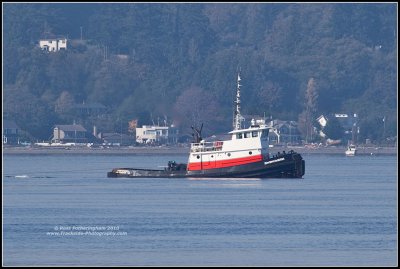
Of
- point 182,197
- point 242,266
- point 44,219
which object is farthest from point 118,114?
point 242,266

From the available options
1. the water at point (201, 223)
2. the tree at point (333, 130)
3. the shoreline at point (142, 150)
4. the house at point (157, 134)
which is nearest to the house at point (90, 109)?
the shoreline at point (142, 150)

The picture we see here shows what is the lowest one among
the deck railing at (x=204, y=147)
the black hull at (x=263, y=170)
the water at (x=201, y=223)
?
the water at (x=201, y=223)

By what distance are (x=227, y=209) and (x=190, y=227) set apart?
852cm

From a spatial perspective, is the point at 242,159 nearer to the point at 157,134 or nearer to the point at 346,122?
the point at 157,134

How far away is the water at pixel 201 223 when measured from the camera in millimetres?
46750

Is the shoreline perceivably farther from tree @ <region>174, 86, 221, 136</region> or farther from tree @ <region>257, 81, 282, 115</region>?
tree @ <region>257, 81, 282, 115</region>

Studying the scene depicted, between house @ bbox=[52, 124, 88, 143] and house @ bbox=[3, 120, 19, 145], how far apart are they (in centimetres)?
454

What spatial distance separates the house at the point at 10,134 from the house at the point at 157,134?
1453cm

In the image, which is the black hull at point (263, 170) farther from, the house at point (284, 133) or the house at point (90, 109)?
the house at point (284, 133)

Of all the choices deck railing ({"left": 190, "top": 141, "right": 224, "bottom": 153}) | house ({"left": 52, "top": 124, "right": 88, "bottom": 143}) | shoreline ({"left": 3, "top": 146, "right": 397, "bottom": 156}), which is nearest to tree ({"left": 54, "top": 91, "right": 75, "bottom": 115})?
house ({"left": 52, "top": 124, "right": 88, "bottom": 143})

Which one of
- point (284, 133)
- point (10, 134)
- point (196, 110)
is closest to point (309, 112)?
point (284, 133)

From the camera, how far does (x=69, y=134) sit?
18150 cm

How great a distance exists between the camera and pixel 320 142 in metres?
184

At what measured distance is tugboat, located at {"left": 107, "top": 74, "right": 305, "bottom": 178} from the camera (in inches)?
3383
